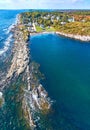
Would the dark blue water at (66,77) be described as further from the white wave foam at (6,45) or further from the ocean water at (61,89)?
the white wave foam at (6,45)

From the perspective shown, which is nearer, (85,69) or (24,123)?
(24,123)

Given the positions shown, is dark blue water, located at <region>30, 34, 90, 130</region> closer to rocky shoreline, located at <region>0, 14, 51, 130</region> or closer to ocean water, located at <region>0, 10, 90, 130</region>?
ocean water, located at <region>0, 10, 90, 130</region>

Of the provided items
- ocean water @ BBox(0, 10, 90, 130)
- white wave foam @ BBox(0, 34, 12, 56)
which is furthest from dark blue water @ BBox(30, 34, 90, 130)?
white wave foam @ BBox(0, 34, 12, 56)

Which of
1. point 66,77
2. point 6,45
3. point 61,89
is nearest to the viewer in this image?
point 61,89

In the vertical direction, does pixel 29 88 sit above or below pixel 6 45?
below

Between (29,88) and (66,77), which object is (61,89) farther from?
(66,77)

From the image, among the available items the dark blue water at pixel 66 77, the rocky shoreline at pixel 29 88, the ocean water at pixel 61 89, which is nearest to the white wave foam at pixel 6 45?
the ocean water at pixel 61 89

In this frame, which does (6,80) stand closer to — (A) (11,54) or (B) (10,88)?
(B) (10,88)

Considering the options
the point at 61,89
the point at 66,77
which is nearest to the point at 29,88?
the point at 61,89

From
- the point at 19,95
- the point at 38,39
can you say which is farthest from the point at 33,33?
the point at 19,95
